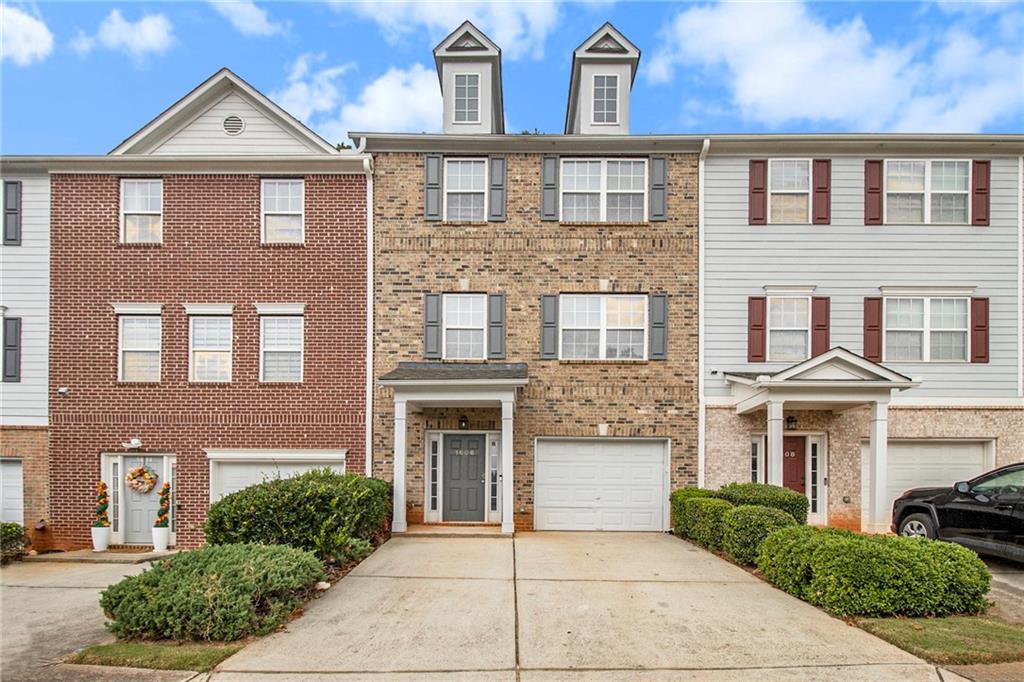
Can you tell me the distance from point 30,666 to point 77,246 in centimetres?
1090

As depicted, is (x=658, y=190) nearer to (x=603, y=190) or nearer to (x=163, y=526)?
(x=603, y=190)

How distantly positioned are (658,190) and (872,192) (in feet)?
15.2

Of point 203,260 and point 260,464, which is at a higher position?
point 203,260

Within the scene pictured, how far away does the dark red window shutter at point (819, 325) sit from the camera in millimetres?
13820

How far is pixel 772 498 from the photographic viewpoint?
11094 millimetres

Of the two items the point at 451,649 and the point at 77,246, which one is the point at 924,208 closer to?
the point at 451,649

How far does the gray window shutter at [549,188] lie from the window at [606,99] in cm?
178

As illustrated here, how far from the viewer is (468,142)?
14.1 meters

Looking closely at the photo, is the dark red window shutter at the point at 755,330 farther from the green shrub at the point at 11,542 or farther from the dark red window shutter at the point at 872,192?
the green shrub at the point at 11,542

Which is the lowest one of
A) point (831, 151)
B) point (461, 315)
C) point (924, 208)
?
point (461, 315)

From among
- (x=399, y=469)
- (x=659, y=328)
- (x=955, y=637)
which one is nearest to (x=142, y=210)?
(x=399, y=469)

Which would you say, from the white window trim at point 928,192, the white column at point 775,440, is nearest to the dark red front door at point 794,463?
the white column at point 775,440

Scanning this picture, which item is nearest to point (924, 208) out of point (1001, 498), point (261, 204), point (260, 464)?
point (1001, 498)

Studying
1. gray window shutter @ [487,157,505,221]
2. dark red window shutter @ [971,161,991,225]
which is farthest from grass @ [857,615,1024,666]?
gray window shutter @ [487,157,505,221]
